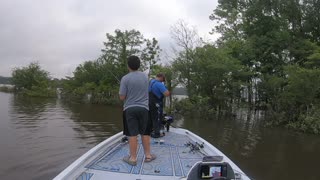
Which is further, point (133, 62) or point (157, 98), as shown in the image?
point (157, 98)

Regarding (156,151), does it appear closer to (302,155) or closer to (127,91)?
(127,91)

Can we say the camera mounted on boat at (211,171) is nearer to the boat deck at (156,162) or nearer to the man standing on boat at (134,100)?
the boat deck at (156,162)

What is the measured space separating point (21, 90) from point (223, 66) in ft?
148

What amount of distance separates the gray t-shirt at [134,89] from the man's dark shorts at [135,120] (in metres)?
0.08

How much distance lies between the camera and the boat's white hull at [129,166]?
4887mm

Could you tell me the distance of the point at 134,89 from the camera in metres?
5.48

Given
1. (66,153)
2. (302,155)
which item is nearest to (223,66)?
(302,155)

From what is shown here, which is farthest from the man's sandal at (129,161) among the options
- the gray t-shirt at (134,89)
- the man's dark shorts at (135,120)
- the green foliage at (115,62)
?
the green foliage at (115,62)

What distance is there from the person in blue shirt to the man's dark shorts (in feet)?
5.51

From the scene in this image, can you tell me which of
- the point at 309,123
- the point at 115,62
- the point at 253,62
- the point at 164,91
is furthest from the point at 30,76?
the point at 164,91

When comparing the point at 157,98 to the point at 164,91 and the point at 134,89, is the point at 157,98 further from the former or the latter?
the point at 134,89

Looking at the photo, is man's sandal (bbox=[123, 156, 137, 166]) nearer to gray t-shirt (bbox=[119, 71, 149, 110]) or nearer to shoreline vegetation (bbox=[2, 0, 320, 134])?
gray t-shirt (bbox=[119, 71, 149, 110])

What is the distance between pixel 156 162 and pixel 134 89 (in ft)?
4.02

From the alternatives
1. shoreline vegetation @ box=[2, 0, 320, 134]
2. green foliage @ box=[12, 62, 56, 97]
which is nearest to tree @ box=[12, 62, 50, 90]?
green foliage @ box=[12, 62, 56, 97]
